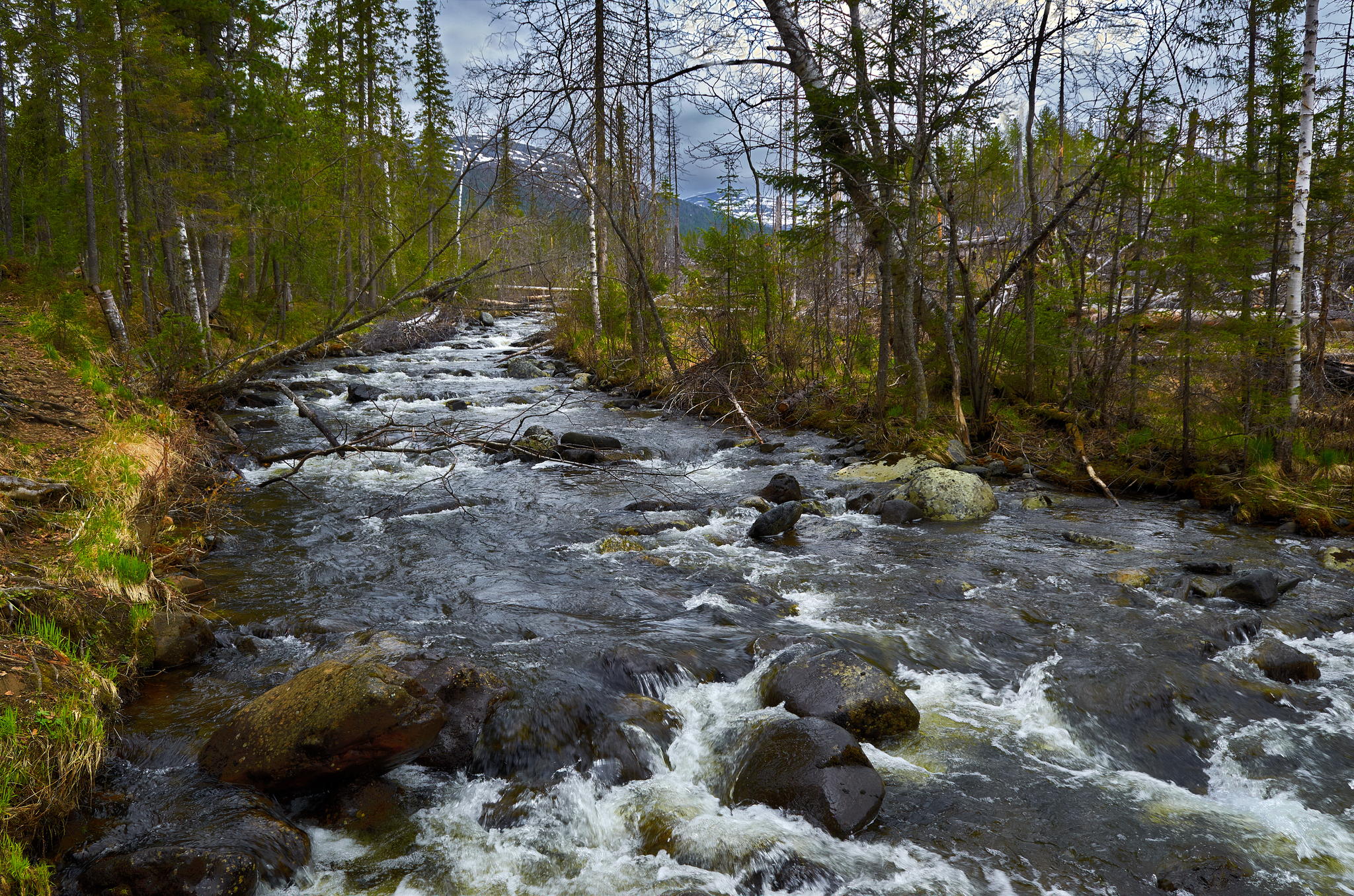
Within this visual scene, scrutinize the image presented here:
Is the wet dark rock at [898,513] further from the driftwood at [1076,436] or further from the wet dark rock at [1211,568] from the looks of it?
the wet dark rock at [1211,568]

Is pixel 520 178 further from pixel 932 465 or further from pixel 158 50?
pixel 158 50

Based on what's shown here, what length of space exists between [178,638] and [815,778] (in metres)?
4.85

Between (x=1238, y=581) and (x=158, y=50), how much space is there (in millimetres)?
20079

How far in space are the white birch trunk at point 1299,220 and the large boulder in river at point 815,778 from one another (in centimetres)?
841

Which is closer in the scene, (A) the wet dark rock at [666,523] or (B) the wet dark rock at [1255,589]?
(B) the wet dark rock at [1255,589]

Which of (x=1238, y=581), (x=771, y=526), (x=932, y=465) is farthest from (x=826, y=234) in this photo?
(x=1238, y=581)

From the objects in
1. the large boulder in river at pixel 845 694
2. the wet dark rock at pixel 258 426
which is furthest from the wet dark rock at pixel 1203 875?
the wet dark rock at pixel 258 426

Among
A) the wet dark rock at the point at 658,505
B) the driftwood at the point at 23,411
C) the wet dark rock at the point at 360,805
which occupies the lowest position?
the wet dark rock at the point at 360,805

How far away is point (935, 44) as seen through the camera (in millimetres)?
10266

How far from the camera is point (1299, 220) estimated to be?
900cm

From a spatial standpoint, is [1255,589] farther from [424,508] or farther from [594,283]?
[594,283]

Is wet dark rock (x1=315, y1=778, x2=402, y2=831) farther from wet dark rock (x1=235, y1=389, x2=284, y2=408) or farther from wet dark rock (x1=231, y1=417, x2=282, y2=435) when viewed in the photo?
wet dark rock (x1=235, y1=389, x2=284, y2=408)

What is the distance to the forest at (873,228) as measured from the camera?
6.58 metres

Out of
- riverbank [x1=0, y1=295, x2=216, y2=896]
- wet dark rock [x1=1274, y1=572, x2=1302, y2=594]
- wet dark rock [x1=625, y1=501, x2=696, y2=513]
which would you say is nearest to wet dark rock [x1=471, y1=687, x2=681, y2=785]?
riverbank [x1=0, y1=295, x2=216, y2=896]
